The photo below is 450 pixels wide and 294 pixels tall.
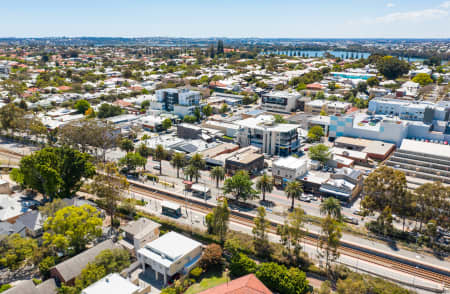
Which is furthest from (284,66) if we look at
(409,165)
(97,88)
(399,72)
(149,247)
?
(149,247)

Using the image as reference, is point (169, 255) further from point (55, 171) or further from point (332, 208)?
point (55, 171)

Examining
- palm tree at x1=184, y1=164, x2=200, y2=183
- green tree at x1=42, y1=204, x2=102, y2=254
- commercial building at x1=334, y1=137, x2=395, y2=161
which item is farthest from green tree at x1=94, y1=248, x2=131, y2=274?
commercial building at x1=334, y1=137, x2=395, y2=161

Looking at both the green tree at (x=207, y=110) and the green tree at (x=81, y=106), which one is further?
the green tree at (x=81, y=106)

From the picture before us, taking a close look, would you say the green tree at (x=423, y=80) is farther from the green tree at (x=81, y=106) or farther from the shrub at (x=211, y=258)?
the shrub at (x=211, y=258)

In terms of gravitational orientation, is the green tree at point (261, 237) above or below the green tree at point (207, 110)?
below

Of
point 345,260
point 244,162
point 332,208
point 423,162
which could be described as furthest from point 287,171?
point 423,162

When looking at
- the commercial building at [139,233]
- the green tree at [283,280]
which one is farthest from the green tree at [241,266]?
the commercial building at [139,233]
